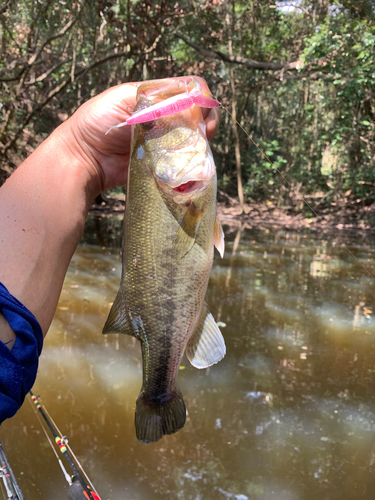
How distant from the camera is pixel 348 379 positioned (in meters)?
4.07

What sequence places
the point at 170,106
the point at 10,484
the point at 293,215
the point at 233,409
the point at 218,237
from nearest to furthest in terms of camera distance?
the point at 170,106 < the point at 218,237 < the point at 10,484 < the point at 233,409 < the point at 293,215

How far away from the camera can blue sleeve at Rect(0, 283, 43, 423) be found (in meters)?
0.99

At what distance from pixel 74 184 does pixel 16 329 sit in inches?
23.0

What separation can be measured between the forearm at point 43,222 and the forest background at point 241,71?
1053 cm

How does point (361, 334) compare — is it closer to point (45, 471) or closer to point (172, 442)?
point (172, 442)

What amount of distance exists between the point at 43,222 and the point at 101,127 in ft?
1.42

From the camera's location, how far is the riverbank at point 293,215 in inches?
555

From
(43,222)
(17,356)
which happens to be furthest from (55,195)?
(17,356)

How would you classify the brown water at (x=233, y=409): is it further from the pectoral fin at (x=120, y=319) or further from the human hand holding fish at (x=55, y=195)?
the human hand holding fish at (x=55, y=195)

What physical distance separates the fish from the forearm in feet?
0.63

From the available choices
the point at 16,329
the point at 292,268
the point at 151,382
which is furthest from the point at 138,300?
the point at 292,268

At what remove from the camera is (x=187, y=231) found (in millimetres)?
Answer: 1319

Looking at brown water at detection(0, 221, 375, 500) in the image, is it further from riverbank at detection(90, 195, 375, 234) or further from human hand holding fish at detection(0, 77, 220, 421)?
riverbank at detection(90, 195, 375, 234)

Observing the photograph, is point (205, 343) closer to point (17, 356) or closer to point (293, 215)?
point (17, 356)
